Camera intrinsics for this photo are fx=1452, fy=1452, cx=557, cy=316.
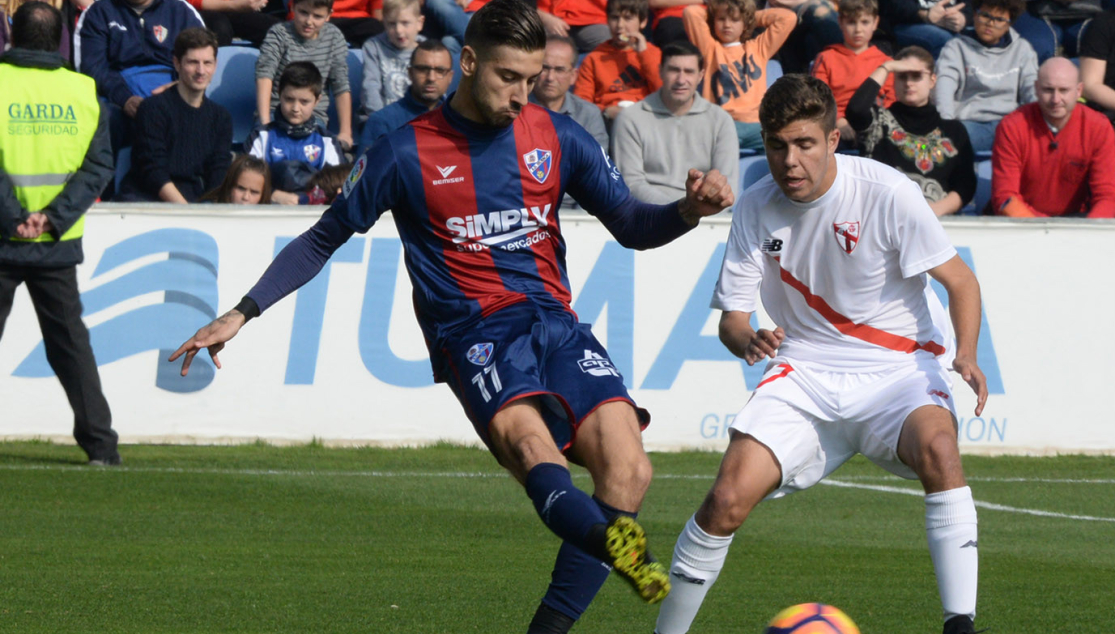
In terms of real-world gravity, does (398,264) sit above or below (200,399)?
above

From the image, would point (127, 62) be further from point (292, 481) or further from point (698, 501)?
point (698, 501)

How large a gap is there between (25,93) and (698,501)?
4.74 meters

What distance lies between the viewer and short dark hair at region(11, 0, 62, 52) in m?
8.74

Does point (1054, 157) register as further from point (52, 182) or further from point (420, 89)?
point (52, 182)

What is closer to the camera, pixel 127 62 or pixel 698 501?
pixel 698 501

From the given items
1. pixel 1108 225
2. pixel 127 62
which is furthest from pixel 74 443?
pixel 1108 225

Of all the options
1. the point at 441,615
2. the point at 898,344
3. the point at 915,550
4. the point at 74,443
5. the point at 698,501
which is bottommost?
the point at 74,443

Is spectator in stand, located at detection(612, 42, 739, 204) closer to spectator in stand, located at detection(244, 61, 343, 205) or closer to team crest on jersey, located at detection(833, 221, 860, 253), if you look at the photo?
spectator in stand, located at detection(244, 61, 343, 205)

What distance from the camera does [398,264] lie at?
9.93 m

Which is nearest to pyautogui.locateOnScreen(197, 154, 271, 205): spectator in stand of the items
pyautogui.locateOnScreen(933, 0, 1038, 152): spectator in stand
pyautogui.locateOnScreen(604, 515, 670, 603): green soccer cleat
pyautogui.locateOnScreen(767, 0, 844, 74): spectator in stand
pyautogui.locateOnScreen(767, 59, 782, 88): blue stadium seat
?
pyautogui.locateOnScreen(767, 59, 782, 88): blue stadium seat

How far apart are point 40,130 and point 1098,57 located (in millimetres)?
9022

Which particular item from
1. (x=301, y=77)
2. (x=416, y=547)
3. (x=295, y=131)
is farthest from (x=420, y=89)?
(x=416, y=547)

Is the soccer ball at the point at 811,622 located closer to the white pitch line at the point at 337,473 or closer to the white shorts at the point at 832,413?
the white shorts at the point at 832,413

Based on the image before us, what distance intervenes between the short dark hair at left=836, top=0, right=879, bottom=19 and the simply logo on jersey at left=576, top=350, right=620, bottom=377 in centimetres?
859
